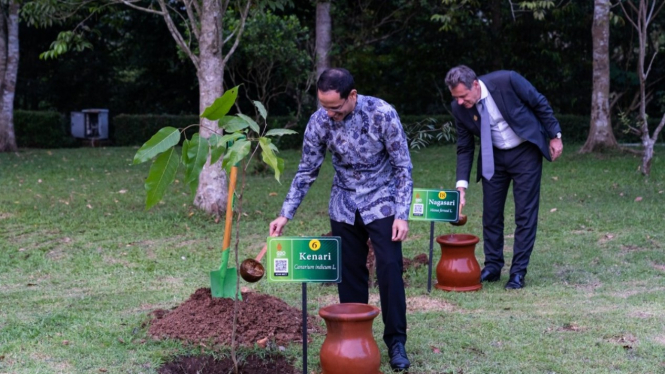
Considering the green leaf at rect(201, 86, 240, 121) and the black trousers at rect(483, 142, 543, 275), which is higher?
the green leaf at rect(201, 86, 240, 121)

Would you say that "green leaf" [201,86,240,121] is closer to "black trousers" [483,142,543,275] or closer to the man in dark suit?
the man in dark suit

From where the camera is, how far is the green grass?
15.6 feet

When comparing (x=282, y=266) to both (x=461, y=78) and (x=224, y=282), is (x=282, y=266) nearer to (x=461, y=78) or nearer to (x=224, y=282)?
(x=224, y=282)

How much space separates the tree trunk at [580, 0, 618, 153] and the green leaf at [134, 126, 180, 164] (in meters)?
12.5

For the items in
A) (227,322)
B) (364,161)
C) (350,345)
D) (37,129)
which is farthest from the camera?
(37,129)

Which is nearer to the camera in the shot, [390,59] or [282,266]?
[282,266]

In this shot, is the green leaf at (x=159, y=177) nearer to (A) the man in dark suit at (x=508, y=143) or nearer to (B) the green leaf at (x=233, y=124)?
(B) the green leaf at (x=233, y=124)

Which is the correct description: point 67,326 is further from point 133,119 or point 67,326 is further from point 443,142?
point 133,119

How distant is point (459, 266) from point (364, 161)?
7.35 ft

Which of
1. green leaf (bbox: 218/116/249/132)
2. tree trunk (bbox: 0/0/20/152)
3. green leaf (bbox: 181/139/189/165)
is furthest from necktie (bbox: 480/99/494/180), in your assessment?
tree trunk (bbox: 0/0/20/152)

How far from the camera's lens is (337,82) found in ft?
13.4

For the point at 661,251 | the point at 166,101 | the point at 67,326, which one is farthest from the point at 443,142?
the point at 67,326

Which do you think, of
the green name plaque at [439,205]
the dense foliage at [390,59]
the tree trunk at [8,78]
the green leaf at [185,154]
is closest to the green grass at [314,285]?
the green name plaque at [439,205]

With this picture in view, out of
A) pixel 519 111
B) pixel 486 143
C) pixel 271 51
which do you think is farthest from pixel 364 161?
pixel 271 51
